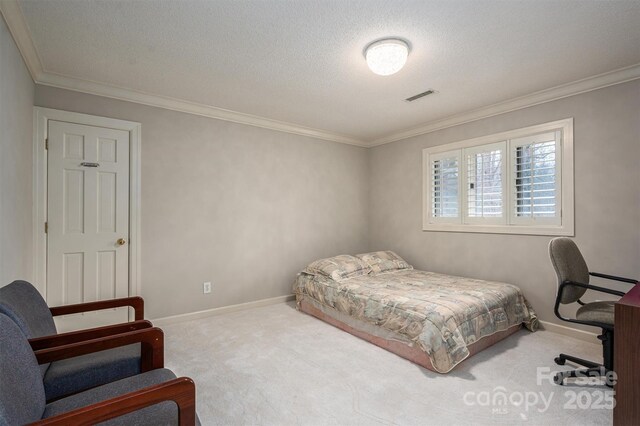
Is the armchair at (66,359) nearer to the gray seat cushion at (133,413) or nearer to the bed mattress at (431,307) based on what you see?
the gray seat cushion at (133,413)

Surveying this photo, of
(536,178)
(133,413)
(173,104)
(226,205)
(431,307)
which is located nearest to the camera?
(133,413)

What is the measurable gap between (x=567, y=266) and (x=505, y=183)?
4.53ft

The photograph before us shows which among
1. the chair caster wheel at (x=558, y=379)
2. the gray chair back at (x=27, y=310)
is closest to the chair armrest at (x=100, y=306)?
the gray chair back at (x=27, y=310)

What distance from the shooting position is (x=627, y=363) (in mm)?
1408

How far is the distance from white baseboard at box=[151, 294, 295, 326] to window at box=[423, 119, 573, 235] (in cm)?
229

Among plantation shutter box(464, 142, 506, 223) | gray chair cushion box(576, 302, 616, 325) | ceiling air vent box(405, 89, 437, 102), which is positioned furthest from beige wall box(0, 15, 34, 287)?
plantation shutter box(464, 142, 506, 223)

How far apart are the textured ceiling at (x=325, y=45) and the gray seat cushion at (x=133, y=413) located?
82.2 inches

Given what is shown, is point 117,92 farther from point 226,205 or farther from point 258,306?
point 258,306

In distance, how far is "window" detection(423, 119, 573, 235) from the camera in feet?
9.92

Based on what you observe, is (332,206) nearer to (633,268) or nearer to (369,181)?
(369,181)

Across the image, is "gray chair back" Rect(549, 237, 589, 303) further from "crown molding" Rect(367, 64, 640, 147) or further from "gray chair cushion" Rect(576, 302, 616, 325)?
"crown molding" Rect(367, 64, 640, 147)

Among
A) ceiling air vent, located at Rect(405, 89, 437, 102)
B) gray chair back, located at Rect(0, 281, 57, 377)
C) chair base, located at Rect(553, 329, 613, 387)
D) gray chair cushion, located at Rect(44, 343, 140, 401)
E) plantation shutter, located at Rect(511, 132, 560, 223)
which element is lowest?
chair base, located at Rect(553, 329, 613, 387)

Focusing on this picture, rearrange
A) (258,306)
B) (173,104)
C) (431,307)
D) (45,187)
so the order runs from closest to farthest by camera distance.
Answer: (431,307) < (45,187) < (173,104) < (258,306)

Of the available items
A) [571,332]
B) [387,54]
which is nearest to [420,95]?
[387,54]
